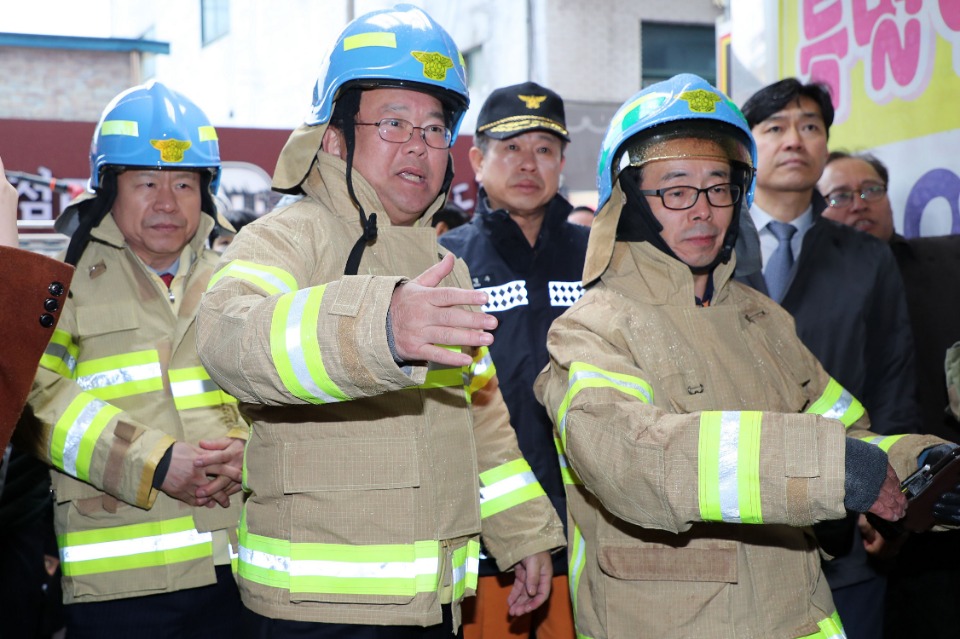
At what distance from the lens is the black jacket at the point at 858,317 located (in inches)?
152

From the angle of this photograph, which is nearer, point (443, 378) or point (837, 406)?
point (443, 378)

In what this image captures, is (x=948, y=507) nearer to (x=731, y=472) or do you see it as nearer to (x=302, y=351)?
(x=731, y=472)

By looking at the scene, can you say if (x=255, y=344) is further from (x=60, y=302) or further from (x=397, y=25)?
(x=397, y=25)

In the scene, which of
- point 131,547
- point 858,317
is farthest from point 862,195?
point 131,547

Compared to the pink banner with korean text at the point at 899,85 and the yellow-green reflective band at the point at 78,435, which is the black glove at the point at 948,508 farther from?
the pink banner with korean text at the point at 899,85

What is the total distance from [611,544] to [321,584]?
73cm

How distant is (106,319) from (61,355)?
20cm

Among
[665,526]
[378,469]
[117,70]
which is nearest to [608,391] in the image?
[665,526]

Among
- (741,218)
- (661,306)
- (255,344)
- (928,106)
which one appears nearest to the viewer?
(255,344)

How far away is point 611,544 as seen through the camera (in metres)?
2.49

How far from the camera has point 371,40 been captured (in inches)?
106

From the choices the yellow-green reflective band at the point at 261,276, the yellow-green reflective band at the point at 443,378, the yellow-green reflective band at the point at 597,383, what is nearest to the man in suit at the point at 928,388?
the yellow-green reflective band at the point at 597,383

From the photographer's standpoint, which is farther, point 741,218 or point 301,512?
point 741,218

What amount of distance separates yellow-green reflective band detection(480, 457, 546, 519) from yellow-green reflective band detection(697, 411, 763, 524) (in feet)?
3.36
